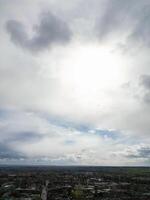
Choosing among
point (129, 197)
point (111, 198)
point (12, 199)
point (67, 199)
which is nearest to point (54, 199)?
point (67, 199)

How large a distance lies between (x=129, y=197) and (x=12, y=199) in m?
24.3

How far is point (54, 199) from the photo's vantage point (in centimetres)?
5412

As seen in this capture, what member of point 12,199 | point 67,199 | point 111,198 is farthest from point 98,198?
point 12,199

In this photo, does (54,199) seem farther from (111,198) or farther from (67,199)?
(111,198)

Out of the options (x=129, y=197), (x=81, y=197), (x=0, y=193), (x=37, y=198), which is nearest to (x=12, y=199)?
(x=37, y=198)

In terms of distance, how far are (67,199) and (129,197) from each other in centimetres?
1373

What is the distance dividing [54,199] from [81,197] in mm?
5682

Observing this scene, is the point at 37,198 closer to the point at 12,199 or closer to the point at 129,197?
the point at 12,199

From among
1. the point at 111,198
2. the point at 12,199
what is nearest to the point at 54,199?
the point at 12,199

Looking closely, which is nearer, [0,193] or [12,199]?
[12,199]

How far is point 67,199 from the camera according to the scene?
54.0m

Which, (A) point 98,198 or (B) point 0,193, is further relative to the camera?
(B) point 0,193

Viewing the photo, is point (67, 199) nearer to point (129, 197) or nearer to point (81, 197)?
point (81, 197)

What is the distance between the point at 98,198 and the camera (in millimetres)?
55750
